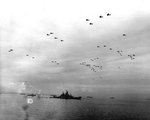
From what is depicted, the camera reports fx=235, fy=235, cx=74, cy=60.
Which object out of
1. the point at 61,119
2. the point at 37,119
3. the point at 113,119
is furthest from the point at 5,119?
the point at 113,119

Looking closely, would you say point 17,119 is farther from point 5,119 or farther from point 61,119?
point 61,119

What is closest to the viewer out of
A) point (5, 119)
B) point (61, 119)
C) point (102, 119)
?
point (5, 119)

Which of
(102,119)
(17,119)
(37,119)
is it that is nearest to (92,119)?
(102,119)

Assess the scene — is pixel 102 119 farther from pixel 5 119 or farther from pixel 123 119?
pixel 5 119

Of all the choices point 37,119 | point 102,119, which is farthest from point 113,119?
point 37,119

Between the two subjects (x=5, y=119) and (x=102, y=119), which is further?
(x=102, y=119)

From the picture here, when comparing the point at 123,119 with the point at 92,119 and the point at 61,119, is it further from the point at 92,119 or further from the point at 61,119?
the point at 61,119

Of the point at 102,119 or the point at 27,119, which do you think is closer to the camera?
the point at 27,119

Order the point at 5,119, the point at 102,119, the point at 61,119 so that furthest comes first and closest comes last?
the point at 102,119, the point at 61,119, the point at 5,119
